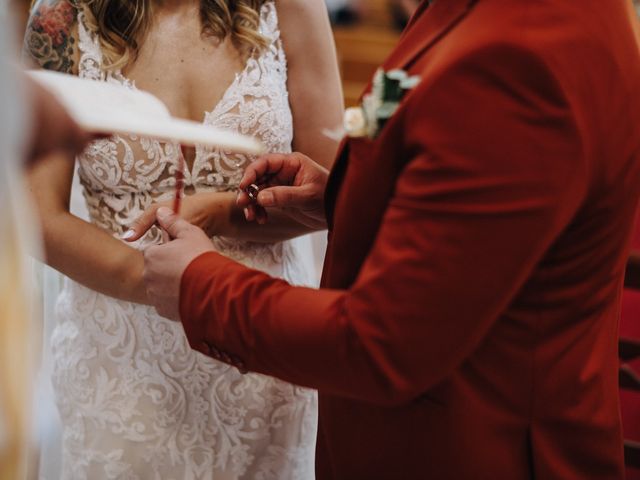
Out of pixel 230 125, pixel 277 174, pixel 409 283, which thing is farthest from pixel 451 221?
pixel 230 125

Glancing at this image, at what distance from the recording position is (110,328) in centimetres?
212

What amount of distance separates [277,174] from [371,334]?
0.74 metres

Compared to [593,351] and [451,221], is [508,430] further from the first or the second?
[451,221]

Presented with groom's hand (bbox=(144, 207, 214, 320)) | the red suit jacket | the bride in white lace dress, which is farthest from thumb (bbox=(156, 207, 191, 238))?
the bride in white lace dress

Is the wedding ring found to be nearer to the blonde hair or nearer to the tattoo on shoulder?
the blonde hair

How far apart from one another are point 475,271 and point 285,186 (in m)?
0.74

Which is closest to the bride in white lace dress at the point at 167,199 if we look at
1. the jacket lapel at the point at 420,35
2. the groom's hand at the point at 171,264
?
the groom's hand at the point at 171,264

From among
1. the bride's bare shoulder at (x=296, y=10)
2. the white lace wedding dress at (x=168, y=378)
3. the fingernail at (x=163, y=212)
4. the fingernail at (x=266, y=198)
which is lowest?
the white lace wedding dress at (x=168, y=378)

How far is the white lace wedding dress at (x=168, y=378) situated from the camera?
2074mm

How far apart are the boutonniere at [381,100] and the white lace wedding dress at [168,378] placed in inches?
29.9

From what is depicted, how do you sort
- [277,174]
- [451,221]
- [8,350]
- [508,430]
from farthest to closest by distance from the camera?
[277,174]
[508,430]
[451,221]
[8,350]

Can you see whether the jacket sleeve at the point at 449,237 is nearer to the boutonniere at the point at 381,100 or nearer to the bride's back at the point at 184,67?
the boutonniere at the point at 381,100

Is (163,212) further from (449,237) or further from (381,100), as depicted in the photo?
(449,237)

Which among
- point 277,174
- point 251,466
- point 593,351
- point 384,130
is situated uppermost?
point 384,130
